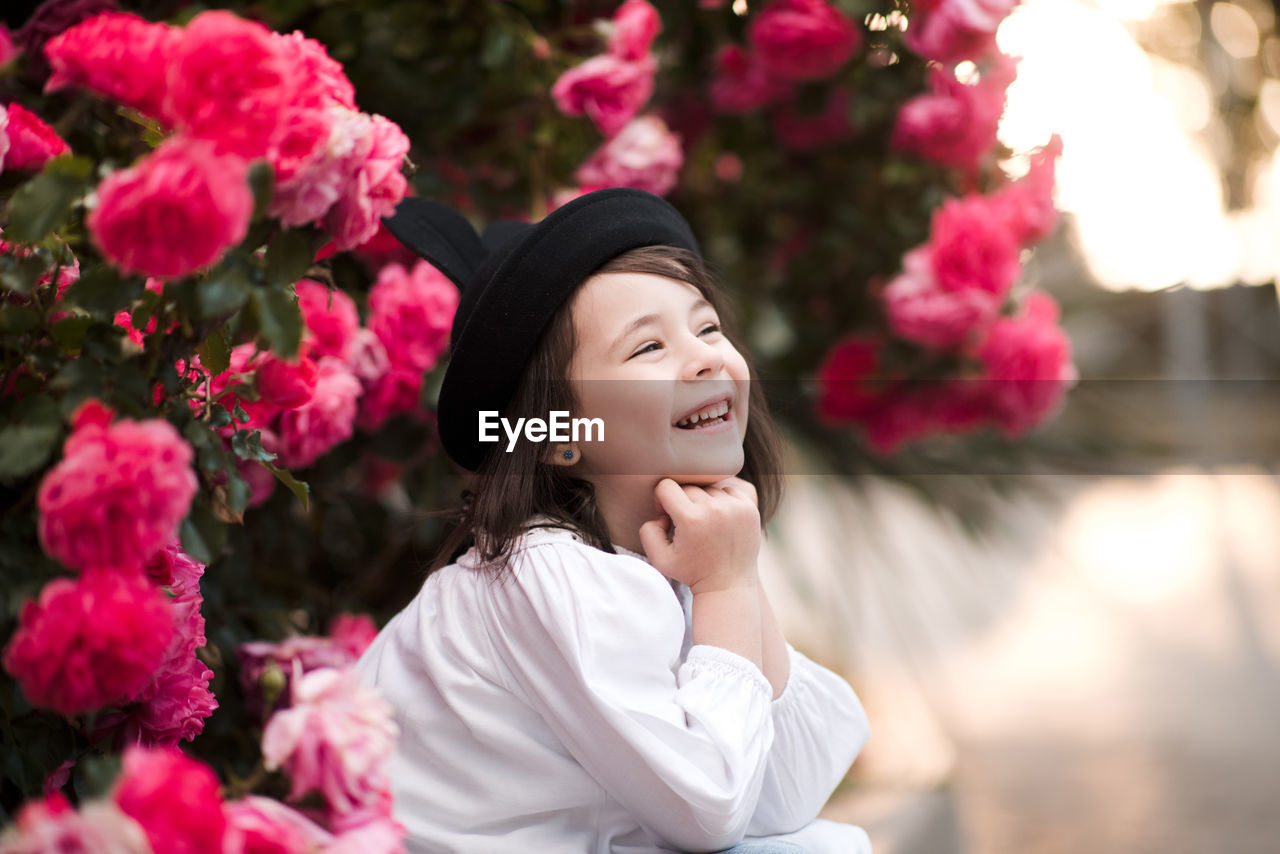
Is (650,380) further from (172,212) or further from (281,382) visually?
(172,212)

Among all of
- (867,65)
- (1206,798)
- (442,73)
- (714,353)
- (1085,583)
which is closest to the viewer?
(714,353)

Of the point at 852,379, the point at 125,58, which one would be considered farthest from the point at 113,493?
the point at 852,379

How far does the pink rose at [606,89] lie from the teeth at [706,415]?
463 mm

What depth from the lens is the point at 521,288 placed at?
94cm

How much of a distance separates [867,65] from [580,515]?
0.94 meters

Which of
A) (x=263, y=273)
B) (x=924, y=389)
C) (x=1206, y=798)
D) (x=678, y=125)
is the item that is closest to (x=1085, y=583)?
(x=1206, y=798)

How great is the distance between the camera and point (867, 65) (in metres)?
1.57

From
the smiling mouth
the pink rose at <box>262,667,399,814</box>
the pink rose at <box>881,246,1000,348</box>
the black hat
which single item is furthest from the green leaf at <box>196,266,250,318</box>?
the pink rose at <box>881,246,1000,348</box>

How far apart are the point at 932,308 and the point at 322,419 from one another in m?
0.87

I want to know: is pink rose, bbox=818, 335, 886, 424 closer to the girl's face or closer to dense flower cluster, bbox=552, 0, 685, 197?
dense flower cluster, bbox=552, 0, 685, 197

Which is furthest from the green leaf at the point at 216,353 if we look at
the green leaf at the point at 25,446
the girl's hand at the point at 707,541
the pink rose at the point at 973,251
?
the pink rose at the point at 973,251

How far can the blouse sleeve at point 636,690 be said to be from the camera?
0.79 m

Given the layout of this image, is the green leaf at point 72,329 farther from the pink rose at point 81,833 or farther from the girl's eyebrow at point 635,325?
the girl's eyebrow at point 635,325

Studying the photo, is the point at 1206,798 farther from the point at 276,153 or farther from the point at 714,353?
the point at 276,153
